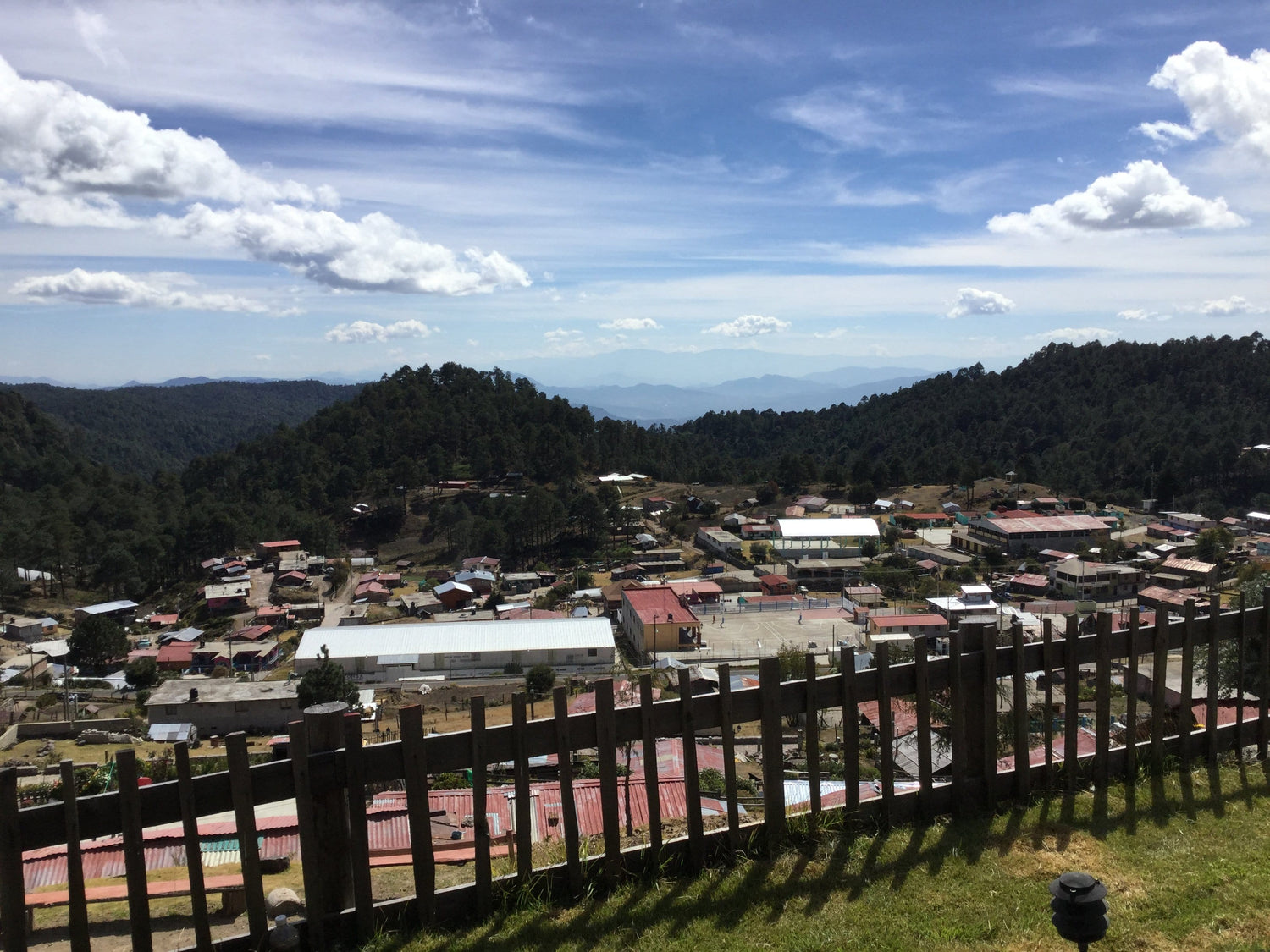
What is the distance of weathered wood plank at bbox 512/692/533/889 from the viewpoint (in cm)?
339

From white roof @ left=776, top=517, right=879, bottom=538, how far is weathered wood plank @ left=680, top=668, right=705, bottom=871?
43612 mm

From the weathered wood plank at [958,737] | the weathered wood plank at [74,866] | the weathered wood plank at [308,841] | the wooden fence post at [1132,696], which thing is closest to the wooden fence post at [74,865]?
the weathered wood plank at [74,866]

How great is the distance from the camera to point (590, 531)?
51.3 metres

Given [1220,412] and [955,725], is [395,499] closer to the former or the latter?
[955,725]

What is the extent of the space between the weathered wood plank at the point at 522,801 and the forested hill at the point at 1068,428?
61980 mm

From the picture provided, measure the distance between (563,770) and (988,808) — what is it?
2170mm

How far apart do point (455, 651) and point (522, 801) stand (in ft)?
83.7

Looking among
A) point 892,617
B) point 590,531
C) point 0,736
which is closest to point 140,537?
point 590,531

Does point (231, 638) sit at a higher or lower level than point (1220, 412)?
lower

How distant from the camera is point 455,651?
91.9 ft

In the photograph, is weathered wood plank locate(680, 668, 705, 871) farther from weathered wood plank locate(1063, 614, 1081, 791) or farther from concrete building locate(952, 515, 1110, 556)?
concrete building locate(952, 515, 1110, 556)

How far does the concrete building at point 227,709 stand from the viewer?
21.3m

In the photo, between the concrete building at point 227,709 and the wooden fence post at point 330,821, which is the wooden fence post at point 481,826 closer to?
the wooden fence post at point 330,821

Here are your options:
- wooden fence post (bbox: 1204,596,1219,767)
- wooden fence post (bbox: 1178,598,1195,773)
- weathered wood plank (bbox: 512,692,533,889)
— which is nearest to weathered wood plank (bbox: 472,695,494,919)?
weathered wood plank (bbox: 512,692,533,889)
